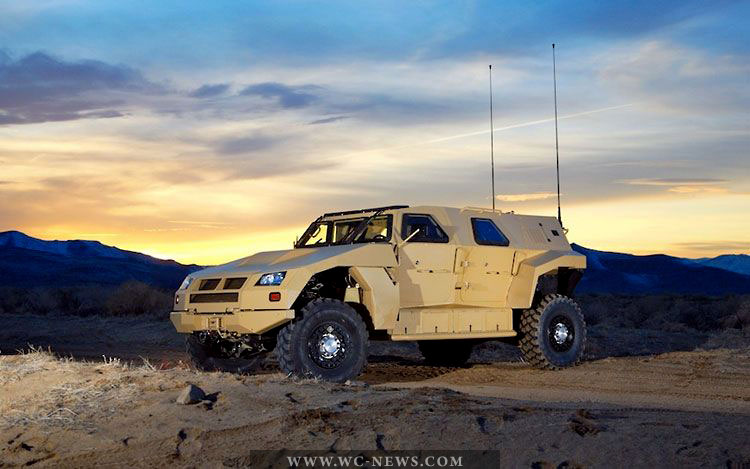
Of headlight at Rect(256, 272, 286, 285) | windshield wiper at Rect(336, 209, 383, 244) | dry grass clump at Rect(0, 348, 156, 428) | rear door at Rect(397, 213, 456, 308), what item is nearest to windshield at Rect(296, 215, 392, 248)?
windshield wiper at Rect(336, 209, 383, 244)

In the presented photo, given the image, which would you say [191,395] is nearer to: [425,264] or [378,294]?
[378,294]

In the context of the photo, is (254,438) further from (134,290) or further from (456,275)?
(134,290)

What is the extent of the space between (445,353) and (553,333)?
6.97 feet

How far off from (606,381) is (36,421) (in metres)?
8.21

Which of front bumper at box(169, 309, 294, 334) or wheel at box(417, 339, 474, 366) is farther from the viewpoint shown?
wheel at box(417, 339, 474, 366)

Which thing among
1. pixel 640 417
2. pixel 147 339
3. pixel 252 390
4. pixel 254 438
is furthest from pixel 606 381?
pixel 147 339

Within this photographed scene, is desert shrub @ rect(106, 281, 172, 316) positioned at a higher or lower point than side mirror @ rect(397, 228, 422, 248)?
lower

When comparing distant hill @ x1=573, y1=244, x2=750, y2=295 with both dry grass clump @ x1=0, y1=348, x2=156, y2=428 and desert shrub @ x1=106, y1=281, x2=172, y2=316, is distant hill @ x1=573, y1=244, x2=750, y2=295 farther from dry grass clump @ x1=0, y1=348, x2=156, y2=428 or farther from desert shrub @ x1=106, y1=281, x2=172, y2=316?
dry grass clump @ x1=0, y1=348, x2=156, y2=428

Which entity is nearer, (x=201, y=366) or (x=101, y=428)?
(x=101, y=428)

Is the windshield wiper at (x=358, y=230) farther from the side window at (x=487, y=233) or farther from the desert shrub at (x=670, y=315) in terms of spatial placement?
the desert shrub at (x=670, y=315)

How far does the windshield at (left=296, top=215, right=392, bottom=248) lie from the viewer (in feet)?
47.0

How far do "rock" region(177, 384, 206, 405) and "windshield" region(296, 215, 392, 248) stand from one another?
5.09 m

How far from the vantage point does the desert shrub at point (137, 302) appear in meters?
33.0

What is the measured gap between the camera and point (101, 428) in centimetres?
883
